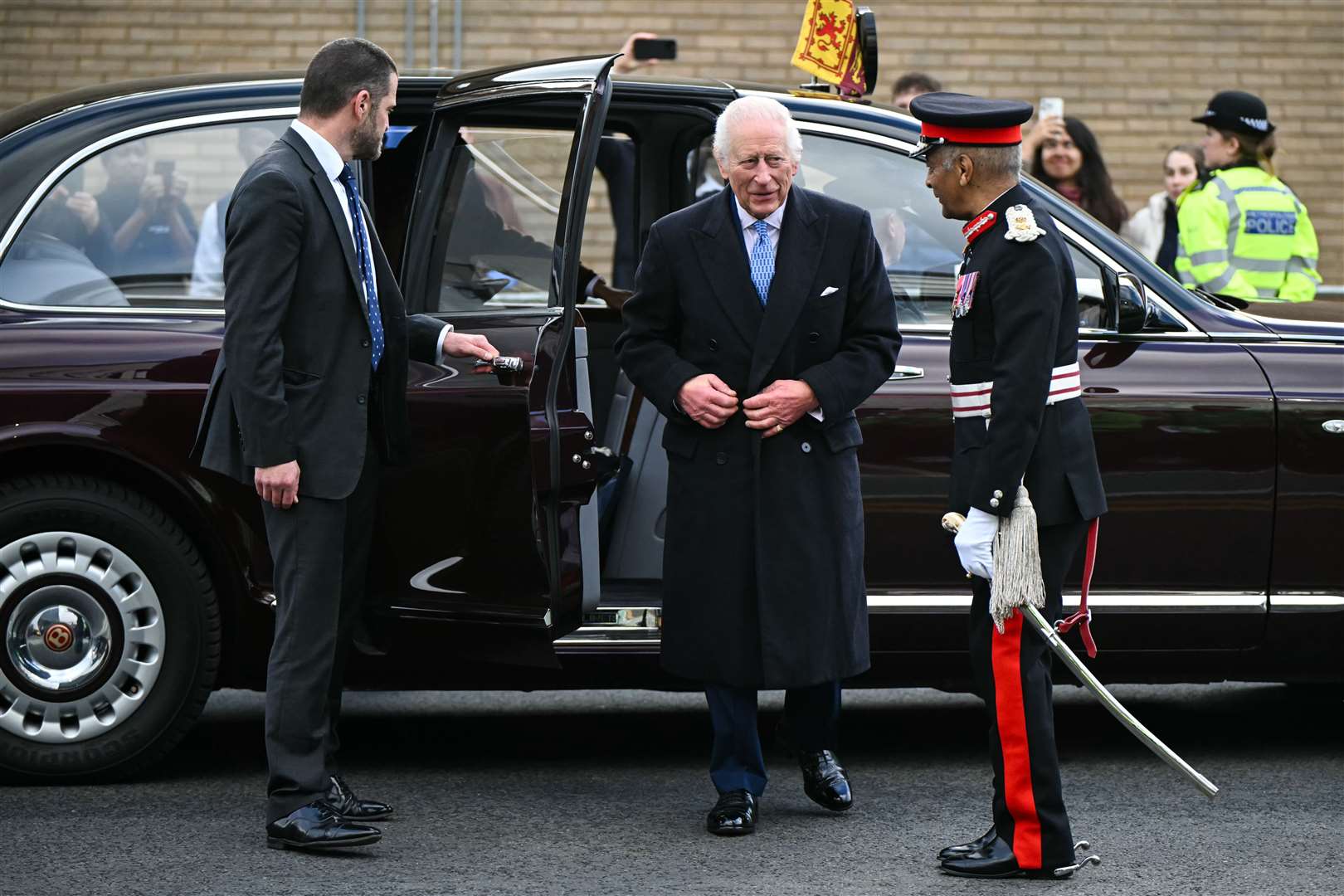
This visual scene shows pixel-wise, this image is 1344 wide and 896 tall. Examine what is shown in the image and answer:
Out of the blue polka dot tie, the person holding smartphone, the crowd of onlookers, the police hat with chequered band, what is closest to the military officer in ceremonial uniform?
the blue polka dot tie

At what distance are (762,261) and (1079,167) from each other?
12.7 feet

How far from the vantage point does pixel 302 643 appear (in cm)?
476

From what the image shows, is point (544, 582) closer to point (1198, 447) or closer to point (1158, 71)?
point (1198, 447)

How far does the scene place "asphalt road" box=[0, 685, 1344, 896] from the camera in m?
4.54

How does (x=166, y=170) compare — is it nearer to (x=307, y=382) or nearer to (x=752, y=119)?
(x=307, y=382)

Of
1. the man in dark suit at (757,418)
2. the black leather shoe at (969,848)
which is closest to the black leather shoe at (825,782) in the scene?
the man in dark suit at (757,418)

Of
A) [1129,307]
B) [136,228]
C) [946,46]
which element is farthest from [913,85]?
[136,228]

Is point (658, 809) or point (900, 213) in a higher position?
point (900, 213)

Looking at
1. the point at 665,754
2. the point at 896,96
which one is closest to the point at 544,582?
the point at 665,754

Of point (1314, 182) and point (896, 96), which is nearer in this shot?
point (896, 96)

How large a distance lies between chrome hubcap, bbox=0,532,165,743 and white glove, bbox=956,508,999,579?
88.5 inches

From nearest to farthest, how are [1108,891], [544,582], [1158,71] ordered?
[1108,891]
[544,582]
[1158,71]

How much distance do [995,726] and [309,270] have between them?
1946 millimetres

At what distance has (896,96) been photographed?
29.8ft
